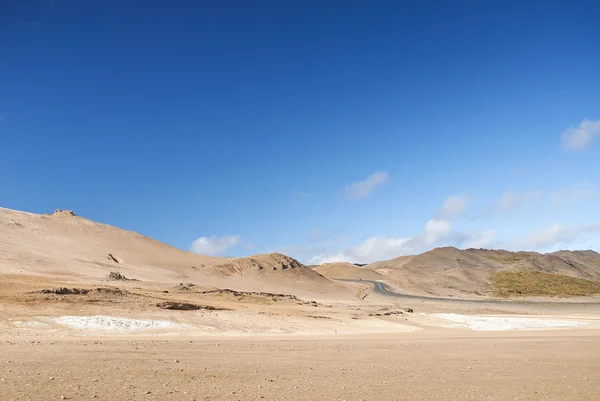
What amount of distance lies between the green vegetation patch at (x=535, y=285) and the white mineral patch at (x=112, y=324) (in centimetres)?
7741

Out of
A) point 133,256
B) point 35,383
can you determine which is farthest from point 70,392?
point 133,256

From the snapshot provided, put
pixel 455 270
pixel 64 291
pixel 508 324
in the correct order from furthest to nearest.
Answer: pixel 455 270
pixel 508 324
pixel 64 291

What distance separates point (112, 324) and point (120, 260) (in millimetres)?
41700

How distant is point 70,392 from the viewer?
1012 cm

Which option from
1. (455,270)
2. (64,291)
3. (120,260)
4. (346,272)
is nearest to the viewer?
(64,291)

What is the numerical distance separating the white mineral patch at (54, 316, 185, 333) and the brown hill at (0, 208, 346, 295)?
1915cm

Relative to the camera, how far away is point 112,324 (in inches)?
958

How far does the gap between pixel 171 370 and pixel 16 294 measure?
19110 millimetres

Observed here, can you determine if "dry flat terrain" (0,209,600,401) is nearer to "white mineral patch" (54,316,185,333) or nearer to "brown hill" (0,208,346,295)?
"white mineral patch" (54,316,185,333)

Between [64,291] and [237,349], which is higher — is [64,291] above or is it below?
above

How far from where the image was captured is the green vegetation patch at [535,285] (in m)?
92.4

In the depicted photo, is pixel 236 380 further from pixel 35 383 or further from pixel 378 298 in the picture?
pixel 378 298

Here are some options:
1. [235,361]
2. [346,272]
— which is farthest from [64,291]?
[346,272]

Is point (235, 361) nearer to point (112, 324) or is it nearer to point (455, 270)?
point (112, 324)
